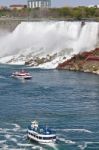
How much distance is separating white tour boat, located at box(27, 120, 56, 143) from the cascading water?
3701cm

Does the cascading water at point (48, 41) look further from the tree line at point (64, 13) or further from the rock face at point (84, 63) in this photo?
the tree line at point (64, 13)

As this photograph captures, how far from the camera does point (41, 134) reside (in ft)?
114

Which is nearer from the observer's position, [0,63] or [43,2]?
[0,63]

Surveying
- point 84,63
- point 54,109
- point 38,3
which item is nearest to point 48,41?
point 84,63

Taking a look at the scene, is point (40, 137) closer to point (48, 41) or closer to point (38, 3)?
point (48, 41)

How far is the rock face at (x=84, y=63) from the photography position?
67.9 meters

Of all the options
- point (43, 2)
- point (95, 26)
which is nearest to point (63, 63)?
point (95, 26)

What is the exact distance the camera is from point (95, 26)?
8000 centimetres

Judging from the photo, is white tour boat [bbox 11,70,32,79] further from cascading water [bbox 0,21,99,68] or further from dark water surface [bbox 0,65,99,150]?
cascading water [bbox 0,21,99,68]

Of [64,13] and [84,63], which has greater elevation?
[64,13]

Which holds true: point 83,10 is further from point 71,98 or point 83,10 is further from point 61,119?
point 61,119

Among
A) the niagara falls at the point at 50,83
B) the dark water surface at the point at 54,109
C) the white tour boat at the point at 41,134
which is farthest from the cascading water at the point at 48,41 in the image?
the white tour boat at the point at 41,134

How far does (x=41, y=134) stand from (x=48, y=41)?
165ft

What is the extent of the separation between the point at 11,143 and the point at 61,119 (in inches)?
244
